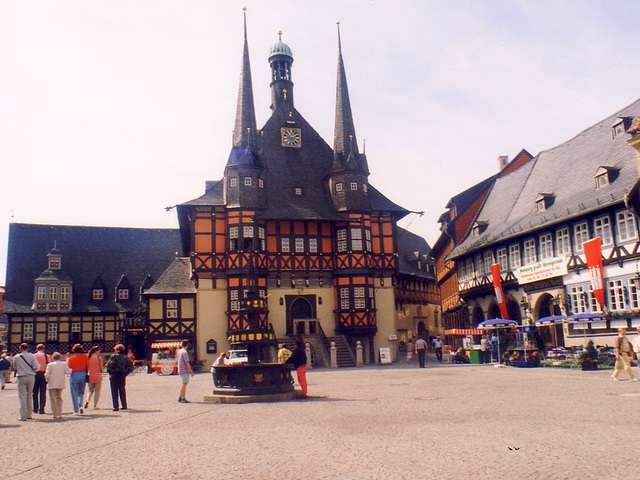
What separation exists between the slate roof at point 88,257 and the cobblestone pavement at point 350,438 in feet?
148

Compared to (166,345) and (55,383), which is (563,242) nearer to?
(166,345)

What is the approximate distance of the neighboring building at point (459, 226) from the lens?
4841cm

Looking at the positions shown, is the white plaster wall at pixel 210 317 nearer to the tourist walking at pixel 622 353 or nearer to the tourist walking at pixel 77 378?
the tourist walking at pixel 77 378

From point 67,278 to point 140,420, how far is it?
50.2m

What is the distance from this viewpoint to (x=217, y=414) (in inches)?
591

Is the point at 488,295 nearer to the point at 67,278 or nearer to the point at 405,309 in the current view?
the point at 405,309

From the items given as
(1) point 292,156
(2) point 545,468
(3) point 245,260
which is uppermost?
(1) point 292,156

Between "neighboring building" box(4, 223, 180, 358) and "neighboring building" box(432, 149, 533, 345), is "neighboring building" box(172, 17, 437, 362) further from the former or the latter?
"neighboring building" box(4, 223, 180, 358)

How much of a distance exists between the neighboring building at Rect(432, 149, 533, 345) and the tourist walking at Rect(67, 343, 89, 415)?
3047 centimetres

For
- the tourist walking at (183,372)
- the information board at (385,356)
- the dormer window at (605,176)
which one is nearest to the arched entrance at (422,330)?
the information board at (385,356)

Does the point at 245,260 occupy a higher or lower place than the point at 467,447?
higher

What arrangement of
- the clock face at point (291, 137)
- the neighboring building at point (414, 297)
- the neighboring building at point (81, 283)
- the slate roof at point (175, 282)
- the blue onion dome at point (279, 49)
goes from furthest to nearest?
the neighboring building at point (414, 297) < the neighboring building at point (81, 283) < the blue onion dome at point (279, 49) < the clock face at point (291, 137) < the slate roof at point (175, 282)

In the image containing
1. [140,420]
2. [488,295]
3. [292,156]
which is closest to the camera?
[140,420]

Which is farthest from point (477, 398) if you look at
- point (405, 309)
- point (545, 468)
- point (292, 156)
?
point (405, 309)
